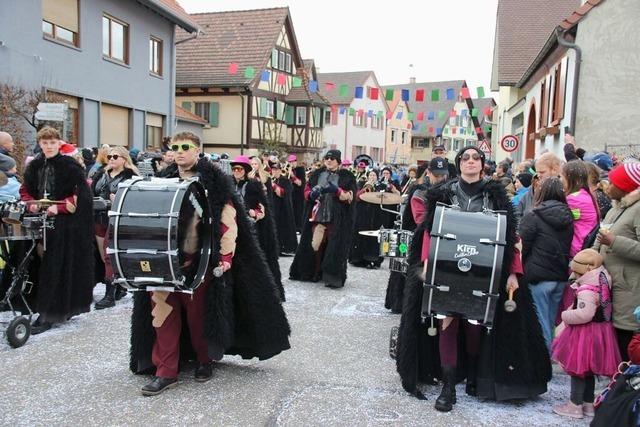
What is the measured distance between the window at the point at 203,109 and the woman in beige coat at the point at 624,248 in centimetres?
2862

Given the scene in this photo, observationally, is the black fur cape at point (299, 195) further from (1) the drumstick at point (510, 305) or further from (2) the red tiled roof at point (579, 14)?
(1) the drumstick at point (510, 305)

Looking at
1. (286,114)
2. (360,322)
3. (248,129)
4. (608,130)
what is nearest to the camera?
(360,322)

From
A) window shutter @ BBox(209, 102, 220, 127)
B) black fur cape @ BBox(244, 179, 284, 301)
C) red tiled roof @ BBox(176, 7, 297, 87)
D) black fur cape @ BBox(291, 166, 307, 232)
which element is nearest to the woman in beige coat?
black fur cape @ BBox(244, 179, 284, 301)

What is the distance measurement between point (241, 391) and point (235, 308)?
63cm

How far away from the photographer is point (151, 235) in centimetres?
391

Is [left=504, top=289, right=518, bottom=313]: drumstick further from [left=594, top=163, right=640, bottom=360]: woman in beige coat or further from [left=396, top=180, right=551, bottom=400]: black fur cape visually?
[left=594, top=163, right=640, bottom=360]: woman in beige coat

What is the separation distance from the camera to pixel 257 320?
15.2 ft

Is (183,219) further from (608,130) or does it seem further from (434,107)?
(434,107)

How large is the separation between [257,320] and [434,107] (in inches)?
2461

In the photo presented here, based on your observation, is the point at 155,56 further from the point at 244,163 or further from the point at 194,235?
the point at 194,235

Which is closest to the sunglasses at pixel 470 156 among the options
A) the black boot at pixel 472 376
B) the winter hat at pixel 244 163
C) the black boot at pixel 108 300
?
the black boot at pixel 472 376

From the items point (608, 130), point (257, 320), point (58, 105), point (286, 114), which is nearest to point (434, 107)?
point (286, 114)

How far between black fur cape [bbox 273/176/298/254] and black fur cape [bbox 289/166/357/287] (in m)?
2.73

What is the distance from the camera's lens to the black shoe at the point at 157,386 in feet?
14.1
